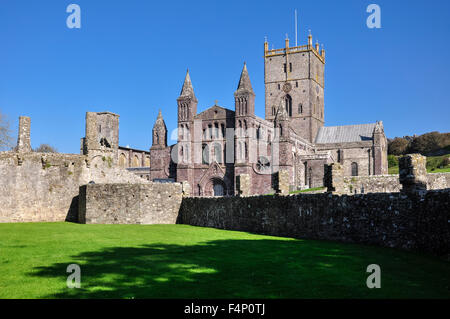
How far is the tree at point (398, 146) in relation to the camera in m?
89.6

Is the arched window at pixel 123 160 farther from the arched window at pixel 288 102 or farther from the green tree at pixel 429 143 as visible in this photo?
A: the green tree at pixel 429 143

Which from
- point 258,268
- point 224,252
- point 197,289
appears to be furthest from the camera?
point 224,252

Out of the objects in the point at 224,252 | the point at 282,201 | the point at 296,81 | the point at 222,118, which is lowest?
the point at 224,252

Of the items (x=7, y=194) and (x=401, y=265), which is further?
(x=7, y=194)

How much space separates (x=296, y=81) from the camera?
74.9 metres

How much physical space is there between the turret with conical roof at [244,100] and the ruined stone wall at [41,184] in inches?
1205

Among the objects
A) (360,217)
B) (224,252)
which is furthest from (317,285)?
(360,217)

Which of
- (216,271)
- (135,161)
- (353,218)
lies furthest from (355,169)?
(216,271)

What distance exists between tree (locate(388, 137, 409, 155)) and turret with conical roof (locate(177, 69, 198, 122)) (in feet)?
170

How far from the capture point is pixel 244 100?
5259 centimetres

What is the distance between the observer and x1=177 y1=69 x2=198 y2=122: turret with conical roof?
55.9m
